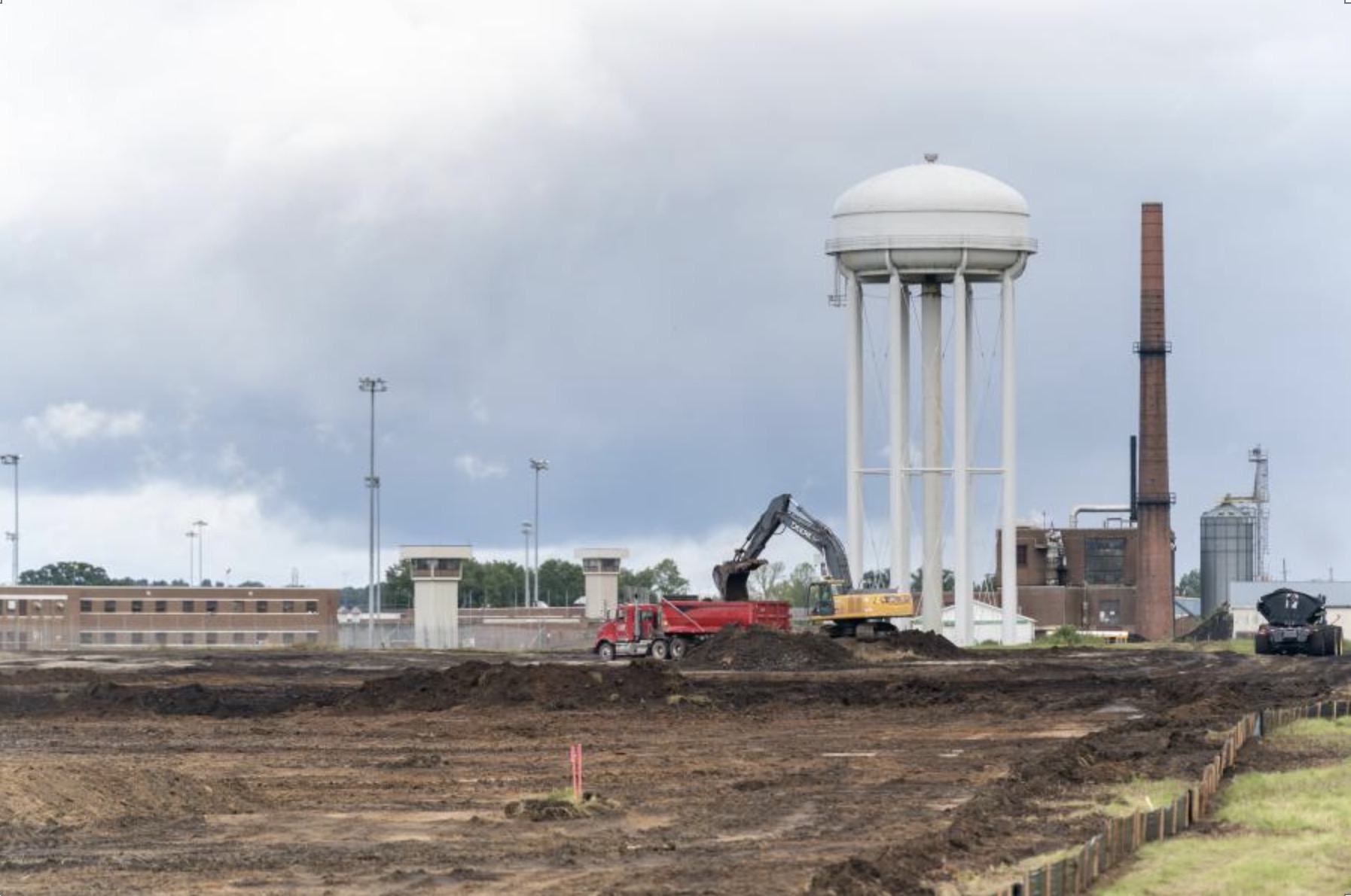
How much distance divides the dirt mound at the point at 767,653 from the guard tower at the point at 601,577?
Result: 5156 centimetres

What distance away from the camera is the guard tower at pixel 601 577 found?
138250 millimetres

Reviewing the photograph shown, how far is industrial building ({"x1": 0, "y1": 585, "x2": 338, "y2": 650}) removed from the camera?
139875 millimetres

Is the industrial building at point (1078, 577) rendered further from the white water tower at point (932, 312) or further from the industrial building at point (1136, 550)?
the white water tower at point (932, 312)

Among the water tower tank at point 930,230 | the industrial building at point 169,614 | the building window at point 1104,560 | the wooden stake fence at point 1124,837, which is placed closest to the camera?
the wooden stake fence at point 1124,837

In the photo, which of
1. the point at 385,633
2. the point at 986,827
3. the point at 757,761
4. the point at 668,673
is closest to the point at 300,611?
the point at 385,633

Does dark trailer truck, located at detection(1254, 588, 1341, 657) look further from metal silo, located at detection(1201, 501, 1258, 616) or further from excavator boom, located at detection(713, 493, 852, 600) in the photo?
metal silo, located at detection(1201, 501, 1258, 616)

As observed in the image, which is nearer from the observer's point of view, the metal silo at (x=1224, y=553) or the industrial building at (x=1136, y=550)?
the industrial building at (x=1136, y=550)

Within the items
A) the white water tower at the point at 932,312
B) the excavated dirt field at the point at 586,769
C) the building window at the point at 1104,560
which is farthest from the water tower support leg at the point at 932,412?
the building window at the point at 1104,560

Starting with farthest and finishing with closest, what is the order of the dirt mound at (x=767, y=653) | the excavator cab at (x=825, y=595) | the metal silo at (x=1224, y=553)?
1. the metal silo at (x=1224, y=553)
2. the excavator cab at (x=825, y=595)
3. the dirt mound at (x=767, y=653)

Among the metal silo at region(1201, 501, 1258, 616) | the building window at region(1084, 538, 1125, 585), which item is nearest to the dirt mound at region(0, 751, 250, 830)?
the building window at region(1084, 538, 1125, 585)

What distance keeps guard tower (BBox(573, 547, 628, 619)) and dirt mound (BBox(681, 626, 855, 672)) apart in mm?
51557

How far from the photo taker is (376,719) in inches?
2242

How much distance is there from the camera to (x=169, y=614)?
144 m

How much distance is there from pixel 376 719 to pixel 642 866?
2871 cm
